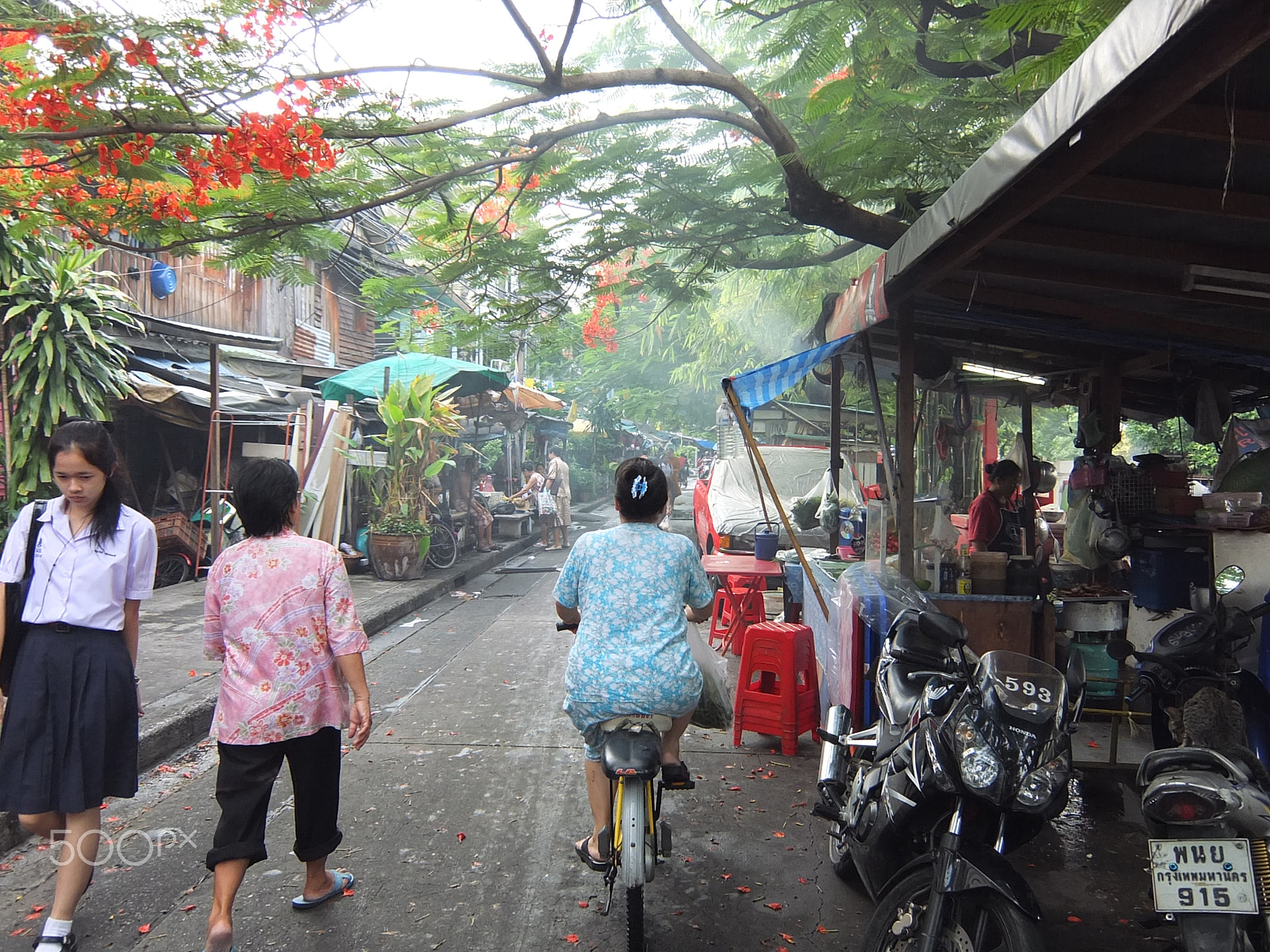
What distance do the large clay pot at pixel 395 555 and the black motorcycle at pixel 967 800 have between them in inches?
363

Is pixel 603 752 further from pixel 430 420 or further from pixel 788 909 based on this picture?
pixel 430 420

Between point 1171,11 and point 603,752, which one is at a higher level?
point 1171,11

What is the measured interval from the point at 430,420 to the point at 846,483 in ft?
20.3

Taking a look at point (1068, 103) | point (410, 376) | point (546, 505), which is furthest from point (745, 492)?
point (1068, 103)

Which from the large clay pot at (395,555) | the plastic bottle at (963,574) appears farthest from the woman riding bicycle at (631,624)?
the large clay pot at (395,555)

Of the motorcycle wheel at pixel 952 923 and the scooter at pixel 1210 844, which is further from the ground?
the scooter at pixel 1210 844

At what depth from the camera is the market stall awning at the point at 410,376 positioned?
1279cm

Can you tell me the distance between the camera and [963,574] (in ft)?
16.4

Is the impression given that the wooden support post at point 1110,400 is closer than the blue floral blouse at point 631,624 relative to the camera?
No

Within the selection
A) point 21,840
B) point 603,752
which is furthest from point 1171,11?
point 21,840

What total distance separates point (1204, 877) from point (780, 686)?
123 inches

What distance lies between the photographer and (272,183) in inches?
208

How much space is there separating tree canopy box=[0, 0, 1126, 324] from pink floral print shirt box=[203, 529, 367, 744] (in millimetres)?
2768

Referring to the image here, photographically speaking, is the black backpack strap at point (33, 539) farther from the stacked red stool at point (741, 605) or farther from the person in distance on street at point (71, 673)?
the stacked red stool at point (741, 605)
